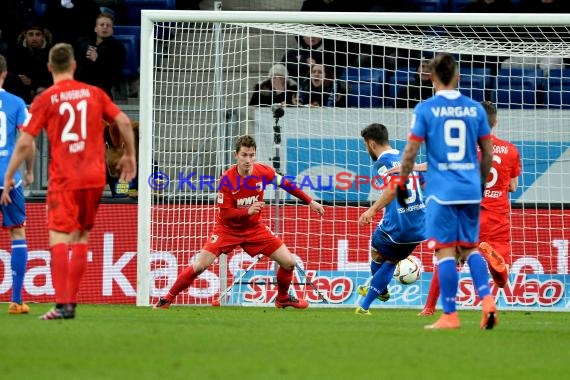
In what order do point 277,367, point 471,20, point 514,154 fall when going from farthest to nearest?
Result: point 471,20 < point 514,154 < point 277,367

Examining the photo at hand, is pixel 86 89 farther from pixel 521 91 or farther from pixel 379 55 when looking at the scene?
pixel 521 91

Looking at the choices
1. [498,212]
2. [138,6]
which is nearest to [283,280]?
[498,212]

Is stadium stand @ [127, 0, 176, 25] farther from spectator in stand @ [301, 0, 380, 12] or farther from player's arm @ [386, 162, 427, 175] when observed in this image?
player's arm @ [386, 162, 427, 175]

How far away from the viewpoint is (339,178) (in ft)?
46.9

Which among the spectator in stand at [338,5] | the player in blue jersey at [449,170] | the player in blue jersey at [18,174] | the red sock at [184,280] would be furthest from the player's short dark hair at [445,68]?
the spectator in stand at [338,5]

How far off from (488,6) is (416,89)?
328 cm

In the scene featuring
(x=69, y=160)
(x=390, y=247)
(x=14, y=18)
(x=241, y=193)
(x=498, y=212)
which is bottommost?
(x=390, y=247)

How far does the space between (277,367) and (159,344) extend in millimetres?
1358

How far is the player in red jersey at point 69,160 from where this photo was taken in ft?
29.3

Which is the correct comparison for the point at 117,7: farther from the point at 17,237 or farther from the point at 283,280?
the point at 17,237

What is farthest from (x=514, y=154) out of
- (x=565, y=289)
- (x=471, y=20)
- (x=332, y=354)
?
(x=332, y=354)

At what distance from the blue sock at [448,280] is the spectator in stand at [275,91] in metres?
5.79

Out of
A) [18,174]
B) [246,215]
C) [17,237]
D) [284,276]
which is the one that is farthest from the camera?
[284,276]

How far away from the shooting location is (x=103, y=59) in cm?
1623
